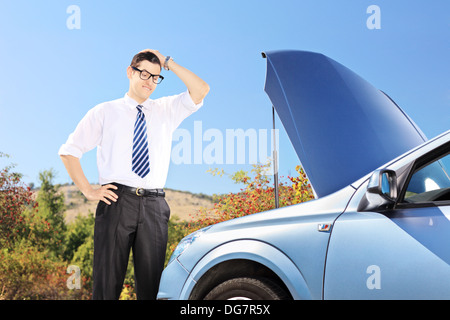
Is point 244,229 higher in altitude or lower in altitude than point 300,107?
lower

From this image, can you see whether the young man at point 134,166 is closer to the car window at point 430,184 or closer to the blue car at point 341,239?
the blue car at point 341,239

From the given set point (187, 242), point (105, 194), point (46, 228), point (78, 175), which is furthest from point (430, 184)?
point (46, 228)

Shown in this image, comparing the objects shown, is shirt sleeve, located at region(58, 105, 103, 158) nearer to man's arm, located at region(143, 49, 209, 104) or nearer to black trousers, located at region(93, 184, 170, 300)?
black trousers, located at region(93, 184, 170, 300)

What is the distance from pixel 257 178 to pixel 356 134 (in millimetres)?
6978

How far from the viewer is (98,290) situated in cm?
404

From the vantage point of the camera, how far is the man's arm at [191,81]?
4.22 meters

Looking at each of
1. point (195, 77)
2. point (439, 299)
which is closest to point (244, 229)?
point (439, 299)

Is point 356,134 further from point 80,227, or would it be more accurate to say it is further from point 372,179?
point 80,227

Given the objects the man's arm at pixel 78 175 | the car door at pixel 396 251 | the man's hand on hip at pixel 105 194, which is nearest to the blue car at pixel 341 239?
the car door at pixel 396 251

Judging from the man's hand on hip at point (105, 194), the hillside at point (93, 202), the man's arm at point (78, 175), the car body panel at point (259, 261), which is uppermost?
the man's arm at point (78, 175)

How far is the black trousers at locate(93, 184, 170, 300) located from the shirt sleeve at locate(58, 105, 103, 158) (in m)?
0.51

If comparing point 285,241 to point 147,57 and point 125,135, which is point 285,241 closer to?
point 125,135

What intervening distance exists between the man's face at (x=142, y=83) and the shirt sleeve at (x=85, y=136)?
349 millimetres

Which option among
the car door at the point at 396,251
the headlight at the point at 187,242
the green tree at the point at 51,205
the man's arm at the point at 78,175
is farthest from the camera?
the green tree at the point at 51,205
